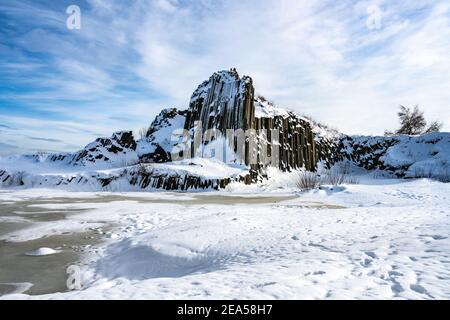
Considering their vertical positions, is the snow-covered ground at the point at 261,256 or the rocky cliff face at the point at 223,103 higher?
the rocky cliff face at the point at 223,103

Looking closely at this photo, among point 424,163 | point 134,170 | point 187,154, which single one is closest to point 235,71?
point 187,154

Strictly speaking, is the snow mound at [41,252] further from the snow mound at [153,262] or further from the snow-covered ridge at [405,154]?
the snow-covered ridge at [405,154]

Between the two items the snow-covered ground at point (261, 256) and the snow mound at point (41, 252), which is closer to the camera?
the snow-covered ground at point (261, 256)

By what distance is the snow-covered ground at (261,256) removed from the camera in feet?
11.5

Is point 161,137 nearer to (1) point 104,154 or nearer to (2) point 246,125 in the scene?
(1) point 104,154

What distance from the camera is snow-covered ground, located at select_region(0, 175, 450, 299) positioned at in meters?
3.51

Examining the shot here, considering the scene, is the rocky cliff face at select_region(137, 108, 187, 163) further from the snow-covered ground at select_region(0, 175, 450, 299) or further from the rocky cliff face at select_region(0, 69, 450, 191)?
the snow-covered ground at select_region(0, 175, 450, 299)

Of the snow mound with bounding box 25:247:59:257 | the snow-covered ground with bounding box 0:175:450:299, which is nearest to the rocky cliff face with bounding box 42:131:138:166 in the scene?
the snow-covered ground with bounding box 0:175:450:299

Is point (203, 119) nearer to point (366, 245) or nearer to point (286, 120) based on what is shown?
point (286, 120)

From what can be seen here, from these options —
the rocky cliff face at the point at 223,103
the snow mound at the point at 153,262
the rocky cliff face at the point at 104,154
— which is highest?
the rocky cliff face at the point at 223,103

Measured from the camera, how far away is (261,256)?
556 centimetres

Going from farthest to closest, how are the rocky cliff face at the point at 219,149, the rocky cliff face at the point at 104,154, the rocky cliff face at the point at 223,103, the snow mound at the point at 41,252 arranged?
the rocky cliff face at the point at 104,154
the rocky cliff face at the point at 223,103
the rocky cliff face at the point at 219,149
the snow mound at the point at 41,252

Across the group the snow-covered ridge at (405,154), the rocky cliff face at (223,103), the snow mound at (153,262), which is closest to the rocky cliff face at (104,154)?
the rocky cliff face at (223,103)
